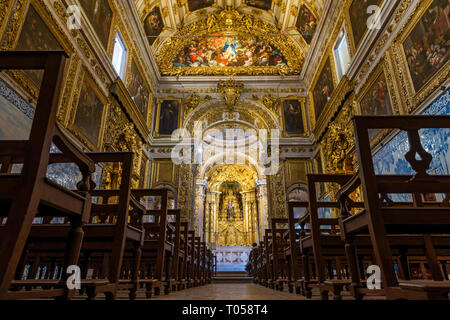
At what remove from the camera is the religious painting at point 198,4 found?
14180 mm

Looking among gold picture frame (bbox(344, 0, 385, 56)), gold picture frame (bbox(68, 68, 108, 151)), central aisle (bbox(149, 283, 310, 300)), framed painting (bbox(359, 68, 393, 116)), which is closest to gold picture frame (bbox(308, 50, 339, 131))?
gold picture frame (bbox(344, 0, 385, 56))

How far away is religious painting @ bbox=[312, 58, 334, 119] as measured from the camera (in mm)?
11023

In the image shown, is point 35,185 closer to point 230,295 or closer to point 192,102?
point 230,295

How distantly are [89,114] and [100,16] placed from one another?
288cm

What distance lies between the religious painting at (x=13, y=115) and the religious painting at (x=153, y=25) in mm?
8432

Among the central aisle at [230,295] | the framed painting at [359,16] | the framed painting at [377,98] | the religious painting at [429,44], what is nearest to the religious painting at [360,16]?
the framed painting at [359,16]

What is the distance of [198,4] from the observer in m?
14.4

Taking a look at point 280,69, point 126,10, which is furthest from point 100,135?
point 280,69

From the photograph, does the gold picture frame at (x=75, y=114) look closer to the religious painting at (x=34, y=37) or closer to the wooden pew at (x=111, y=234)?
the religious painting at (x=34, y=37)

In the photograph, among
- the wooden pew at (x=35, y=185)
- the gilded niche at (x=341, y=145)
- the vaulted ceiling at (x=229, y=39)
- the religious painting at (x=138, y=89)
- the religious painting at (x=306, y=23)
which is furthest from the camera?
the vaulted ceiling at (x=229, y=39)

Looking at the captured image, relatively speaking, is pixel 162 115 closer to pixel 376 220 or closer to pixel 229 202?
pixel 376 220

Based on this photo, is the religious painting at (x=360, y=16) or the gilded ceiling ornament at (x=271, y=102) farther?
the gilded ceiling ornament at (x=271, y=102)

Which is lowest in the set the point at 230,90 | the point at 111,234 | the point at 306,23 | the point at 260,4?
the point at 111,234

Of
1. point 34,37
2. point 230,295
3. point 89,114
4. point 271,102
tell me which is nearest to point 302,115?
point 271,102
